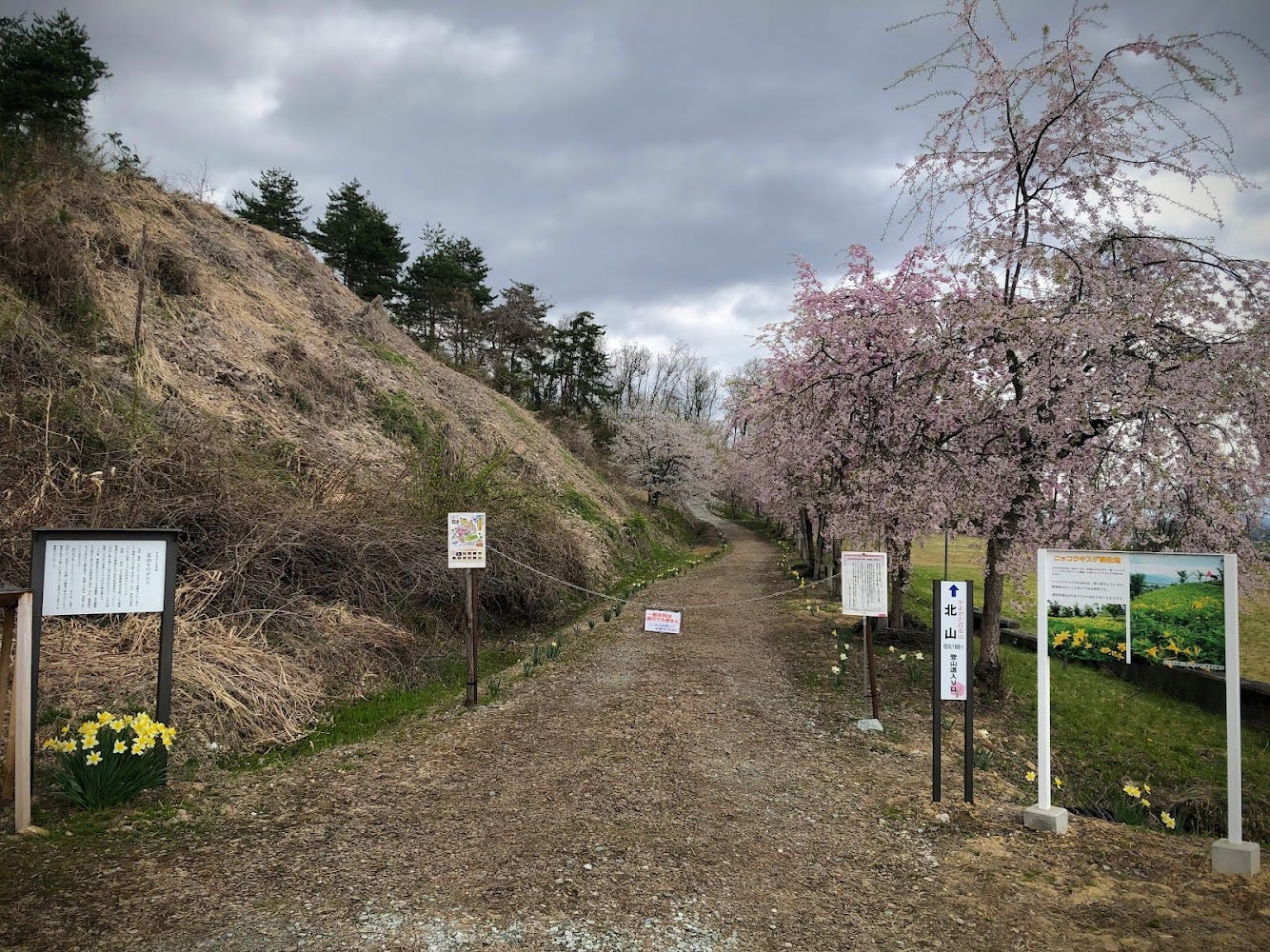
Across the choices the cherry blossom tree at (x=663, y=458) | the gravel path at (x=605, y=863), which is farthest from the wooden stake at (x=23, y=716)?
the cherry blossom tree at (x=663, y=458)

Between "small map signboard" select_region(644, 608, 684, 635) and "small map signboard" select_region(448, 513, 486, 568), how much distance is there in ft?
9.13

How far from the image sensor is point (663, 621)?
9164 mm

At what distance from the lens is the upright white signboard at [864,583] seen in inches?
272

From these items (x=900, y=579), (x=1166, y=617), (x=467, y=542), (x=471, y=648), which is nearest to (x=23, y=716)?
(x=471, y=648)

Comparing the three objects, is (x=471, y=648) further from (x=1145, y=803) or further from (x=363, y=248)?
(x=363, y=248)

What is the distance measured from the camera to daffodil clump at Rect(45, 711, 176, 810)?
4043mm

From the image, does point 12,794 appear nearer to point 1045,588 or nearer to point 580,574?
point 1045,588

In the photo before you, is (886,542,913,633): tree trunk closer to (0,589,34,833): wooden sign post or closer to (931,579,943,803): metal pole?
(931,579,943,803): metal pole

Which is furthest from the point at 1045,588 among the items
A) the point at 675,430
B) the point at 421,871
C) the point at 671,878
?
the point at 675,430

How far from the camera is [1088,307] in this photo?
21.8 feet

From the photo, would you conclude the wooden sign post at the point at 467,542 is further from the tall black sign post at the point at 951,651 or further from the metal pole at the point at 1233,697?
the metal pole at the point at 1233,697

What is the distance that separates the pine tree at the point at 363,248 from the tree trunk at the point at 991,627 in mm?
25530

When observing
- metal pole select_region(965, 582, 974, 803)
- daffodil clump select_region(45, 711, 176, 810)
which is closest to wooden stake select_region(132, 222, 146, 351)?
daffodil clump select_region(45, 711, 176, 810)

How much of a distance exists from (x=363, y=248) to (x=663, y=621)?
78.5 feet
